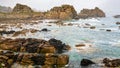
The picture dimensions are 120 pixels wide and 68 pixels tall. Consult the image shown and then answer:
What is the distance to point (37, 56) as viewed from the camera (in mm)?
46438

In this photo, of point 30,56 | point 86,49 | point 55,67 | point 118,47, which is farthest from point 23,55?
point 118,47

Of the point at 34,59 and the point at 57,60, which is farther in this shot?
the point at 34,59

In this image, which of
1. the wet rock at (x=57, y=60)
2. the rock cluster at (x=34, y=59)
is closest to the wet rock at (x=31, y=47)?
the rock cluster at (x=34, y=59)

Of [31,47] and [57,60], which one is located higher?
[31,47]

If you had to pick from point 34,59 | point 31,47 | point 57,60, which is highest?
point 31,47

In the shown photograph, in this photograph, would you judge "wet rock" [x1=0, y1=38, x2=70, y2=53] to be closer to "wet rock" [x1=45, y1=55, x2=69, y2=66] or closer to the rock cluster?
the rock cluster

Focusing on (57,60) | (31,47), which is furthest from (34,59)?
(31,47)

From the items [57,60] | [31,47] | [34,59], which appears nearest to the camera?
[57,60]

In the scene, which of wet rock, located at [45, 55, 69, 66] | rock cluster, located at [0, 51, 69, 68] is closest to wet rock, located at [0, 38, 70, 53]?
rock cluster, located at [0, 51, 69, 68]

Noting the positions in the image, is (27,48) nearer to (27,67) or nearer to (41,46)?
(41,46)

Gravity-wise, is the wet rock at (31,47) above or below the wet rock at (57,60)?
above

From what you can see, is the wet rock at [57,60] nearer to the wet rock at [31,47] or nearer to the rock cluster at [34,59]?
the rock cluster at [34,59]

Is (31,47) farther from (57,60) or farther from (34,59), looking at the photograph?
(57,60)

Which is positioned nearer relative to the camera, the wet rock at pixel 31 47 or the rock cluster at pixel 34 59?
the rock cluster at pixel 34 59
